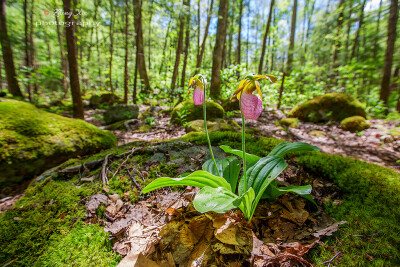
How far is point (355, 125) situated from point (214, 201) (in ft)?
22.4

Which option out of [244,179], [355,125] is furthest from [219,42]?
[244,179]

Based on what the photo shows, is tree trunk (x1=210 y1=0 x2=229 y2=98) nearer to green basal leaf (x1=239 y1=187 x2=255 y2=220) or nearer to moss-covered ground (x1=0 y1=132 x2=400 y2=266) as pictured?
moss-covered ground (x1=0 y1=132 x2=400 y2=266)

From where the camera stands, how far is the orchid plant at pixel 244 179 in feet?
3.64

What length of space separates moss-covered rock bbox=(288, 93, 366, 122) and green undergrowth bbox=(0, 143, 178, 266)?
292 inches

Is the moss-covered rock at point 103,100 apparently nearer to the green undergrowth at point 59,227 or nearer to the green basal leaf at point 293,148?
the green undergrowth at point 59,227

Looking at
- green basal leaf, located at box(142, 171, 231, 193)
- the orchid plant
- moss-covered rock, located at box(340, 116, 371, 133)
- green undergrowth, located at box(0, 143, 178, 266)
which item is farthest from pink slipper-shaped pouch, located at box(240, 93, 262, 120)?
moss-covered rock, located at box(340, 116, 371, 133)

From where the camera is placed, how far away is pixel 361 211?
1.37m

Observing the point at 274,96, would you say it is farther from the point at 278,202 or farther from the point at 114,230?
the point at 114,230

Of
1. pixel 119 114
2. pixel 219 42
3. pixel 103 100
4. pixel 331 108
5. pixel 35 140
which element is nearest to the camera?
pixel 35 140

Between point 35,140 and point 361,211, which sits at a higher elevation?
point 35,140

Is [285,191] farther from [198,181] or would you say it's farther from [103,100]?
[103,100]

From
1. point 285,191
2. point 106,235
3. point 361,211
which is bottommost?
point 106,235

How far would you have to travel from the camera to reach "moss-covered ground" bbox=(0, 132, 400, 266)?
1.09 m

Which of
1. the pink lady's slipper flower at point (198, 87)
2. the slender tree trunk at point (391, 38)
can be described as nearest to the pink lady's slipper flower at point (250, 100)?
the pink lady's slipper flower at point (198, 87)
